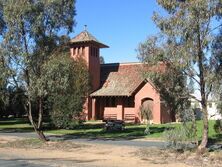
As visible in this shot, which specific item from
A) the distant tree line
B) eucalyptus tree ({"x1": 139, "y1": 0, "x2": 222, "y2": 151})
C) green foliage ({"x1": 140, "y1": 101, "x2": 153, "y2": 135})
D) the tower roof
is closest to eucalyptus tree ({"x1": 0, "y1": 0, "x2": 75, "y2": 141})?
the distant tree line

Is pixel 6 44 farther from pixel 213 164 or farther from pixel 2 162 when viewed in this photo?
pixel 213 164

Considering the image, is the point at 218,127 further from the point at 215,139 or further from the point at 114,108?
the point at 114,108

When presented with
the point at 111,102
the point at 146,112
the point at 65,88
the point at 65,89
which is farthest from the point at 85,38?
the point at 65,88

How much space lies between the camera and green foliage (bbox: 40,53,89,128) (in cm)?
2750

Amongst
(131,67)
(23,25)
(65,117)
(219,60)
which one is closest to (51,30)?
(23,25)

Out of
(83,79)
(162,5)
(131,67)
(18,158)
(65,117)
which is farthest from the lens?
(131,67)

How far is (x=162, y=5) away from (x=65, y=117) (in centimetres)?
2142

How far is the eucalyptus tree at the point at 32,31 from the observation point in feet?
90.6

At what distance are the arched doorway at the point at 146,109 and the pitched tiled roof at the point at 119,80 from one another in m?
1.95

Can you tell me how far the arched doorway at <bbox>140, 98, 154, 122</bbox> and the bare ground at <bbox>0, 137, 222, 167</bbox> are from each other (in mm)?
23668

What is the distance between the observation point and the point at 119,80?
57156mm

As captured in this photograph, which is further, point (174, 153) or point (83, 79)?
point (83, 79)

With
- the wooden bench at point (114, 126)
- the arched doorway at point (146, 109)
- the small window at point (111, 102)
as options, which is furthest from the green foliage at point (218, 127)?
the small window at point (111, 102)

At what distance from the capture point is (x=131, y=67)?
57.7 m
